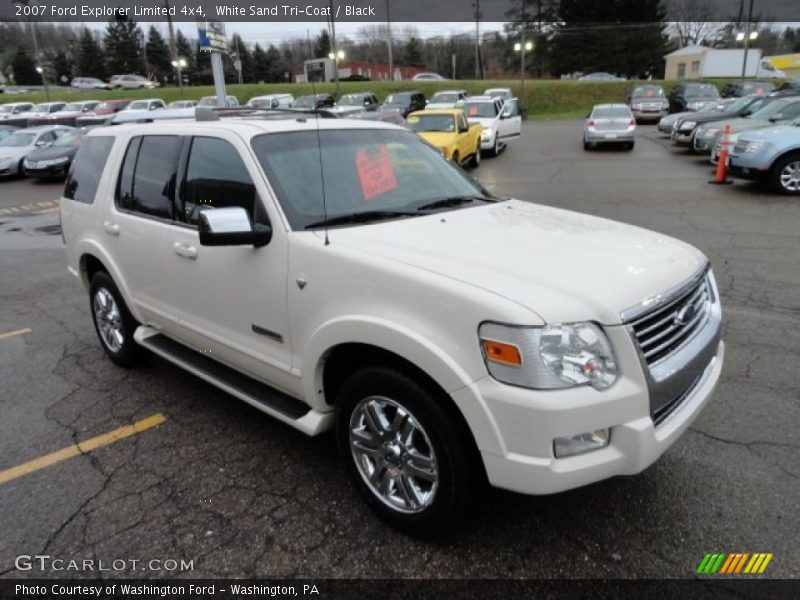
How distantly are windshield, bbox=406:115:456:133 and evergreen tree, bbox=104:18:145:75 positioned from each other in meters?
A: 74.0

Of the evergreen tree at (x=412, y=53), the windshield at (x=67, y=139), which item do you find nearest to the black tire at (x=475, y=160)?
the windshield at (x=67, y=139)

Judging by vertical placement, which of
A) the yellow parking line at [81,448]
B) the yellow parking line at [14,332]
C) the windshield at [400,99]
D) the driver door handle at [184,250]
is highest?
the windshield at [400,99]

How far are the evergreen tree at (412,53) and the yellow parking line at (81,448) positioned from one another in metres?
86.5

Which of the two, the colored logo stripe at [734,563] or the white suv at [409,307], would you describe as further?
the colored logo stripe at [734,563]

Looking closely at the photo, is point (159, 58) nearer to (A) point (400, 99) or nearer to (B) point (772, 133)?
(A) point (400, 99)

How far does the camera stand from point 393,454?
8.94 feet

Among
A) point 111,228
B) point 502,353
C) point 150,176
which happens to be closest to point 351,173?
point 150,176

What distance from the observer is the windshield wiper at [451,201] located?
343cm

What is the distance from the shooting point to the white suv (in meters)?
2.25

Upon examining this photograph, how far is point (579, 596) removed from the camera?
242cm

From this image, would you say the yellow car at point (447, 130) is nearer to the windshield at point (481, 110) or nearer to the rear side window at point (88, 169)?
the windshield at point (481, 110)

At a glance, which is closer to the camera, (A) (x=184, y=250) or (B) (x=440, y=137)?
(A) (x=184, y=250)

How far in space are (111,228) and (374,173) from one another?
2118 mm

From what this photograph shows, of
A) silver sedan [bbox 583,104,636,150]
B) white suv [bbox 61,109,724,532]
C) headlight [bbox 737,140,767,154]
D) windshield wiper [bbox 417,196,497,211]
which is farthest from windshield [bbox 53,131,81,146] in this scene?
windshield wiper [bbox 417,196,497,211]
